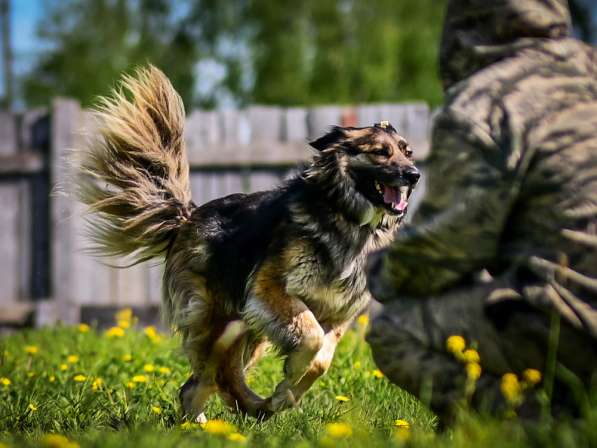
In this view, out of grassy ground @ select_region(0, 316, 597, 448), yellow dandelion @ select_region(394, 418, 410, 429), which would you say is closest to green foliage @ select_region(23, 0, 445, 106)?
grassy ground @ select_region(0, 316, 597, 448)

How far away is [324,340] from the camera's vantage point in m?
4.92

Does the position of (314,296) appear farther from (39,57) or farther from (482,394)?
(39,57)

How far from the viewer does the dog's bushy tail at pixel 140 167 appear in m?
5.42

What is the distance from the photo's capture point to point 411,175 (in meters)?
4.78

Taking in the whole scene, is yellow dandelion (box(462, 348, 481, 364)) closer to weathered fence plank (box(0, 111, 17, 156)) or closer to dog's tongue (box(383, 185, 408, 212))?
dog's tongue (box(383, 185, 408, 212))

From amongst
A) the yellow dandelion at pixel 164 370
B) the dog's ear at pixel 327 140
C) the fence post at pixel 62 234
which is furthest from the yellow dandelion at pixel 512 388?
the fence post at pixel 62 234

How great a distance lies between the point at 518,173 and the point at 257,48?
20.1m

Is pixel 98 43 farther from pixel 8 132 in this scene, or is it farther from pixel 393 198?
pixel 393 198

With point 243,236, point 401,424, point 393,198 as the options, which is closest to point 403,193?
point 393,198

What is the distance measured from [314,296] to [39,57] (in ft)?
72.3

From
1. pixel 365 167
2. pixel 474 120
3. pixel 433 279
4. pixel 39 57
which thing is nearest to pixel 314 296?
pixel 365 167

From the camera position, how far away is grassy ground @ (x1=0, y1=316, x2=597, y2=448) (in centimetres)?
274

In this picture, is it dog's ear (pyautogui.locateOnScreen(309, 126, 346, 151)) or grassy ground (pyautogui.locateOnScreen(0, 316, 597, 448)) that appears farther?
dog's ear (pyautogui.locateOnScreen(309, 126, 346, 151))

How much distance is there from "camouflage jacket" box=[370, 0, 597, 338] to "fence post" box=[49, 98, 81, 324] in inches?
252
